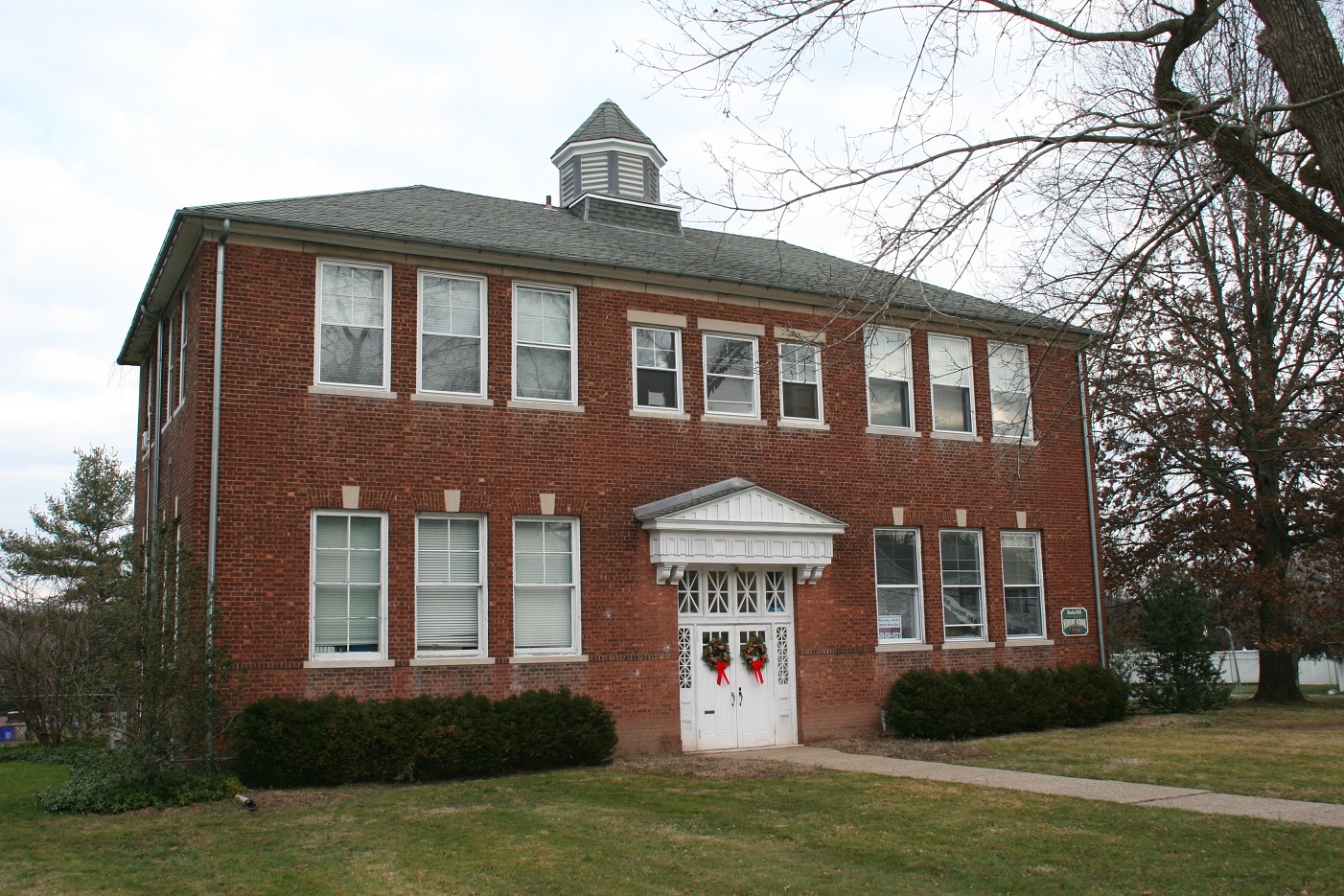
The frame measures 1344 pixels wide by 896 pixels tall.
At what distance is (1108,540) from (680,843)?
21.1m

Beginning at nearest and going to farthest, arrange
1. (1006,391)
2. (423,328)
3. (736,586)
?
1. (423,328)
2. (736,586)
3. (1006,391)

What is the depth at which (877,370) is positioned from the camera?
19.9 metres

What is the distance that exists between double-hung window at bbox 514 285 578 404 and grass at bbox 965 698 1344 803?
7.71 metres

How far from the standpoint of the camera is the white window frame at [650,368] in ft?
57.6

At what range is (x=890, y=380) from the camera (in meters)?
20.1

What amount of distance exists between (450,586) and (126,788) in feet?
15.3

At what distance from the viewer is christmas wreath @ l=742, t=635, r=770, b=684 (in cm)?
1767

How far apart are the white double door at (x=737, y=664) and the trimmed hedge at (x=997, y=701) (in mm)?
1965

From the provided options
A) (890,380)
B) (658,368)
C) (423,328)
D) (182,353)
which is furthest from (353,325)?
(890,380)

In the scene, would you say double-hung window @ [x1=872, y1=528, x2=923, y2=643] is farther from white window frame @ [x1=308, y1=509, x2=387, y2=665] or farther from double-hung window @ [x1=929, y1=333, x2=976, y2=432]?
white window frame @ [x1=308, y1=509, x2=387, y2=665]

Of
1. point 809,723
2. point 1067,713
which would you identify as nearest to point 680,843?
point 809,723

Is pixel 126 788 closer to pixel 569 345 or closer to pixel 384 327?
pixel 384 327

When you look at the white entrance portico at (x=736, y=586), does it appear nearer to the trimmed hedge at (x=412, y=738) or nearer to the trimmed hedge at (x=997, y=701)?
the trimmed hedge at (x=997, y=701)

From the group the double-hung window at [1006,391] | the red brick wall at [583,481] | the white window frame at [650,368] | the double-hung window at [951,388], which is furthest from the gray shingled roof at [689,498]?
the double-hung window at [1006,391]
